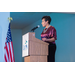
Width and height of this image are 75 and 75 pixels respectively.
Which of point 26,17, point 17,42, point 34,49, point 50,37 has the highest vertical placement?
point 26,17

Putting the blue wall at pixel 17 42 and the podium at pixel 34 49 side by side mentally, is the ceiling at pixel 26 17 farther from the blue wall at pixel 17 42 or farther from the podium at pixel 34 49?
the podium at pixel 34 49

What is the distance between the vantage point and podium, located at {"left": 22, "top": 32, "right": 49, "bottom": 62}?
2.91 meters

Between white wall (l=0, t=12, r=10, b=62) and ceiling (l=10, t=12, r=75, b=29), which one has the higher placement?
ceiling (l=10, t=12, r=75, b=29)

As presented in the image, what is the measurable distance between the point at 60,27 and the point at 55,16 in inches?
24.4

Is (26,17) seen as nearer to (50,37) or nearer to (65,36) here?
(65,36)

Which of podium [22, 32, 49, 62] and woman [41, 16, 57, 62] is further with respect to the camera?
woman [41, 16, 57, 62]

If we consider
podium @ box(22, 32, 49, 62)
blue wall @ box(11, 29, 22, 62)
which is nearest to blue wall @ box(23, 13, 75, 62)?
podium @ box(22, 32, 49, 62)

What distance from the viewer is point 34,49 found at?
2941 millimetres

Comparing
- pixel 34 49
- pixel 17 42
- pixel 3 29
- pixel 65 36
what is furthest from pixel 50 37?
pixel 17 42

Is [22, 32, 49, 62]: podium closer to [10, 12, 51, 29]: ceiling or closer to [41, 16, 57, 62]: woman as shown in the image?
[41, 16, 57, 62]: woman

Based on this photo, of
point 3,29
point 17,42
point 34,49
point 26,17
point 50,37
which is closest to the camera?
point 34,49
